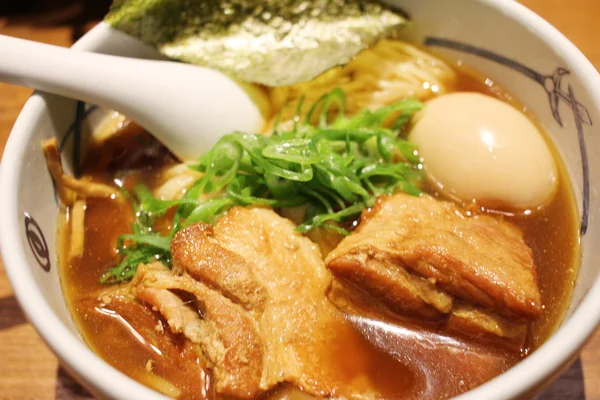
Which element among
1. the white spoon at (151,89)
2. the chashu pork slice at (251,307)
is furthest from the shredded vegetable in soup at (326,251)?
the white spoon at (151,89)

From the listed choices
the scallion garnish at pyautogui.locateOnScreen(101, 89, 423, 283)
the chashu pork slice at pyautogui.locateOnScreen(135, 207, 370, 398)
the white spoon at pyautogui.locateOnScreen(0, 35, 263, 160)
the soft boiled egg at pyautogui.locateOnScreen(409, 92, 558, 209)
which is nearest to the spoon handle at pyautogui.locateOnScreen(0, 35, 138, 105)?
the white spoon at pyautogui.locateOnScreen(0, 35, 263, 160)

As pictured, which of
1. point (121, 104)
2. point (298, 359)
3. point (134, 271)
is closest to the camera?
point (298, 359)

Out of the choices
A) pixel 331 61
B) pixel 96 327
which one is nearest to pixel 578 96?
pixel 331 61

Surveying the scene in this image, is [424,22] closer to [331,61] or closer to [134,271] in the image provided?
[331,61]

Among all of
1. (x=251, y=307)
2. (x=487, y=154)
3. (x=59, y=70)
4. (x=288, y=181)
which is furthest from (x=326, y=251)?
(x=59, y=70)

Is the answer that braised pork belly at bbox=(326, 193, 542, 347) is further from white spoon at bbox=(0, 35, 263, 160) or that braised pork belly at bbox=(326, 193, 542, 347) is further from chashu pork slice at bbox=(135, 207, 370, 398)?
white spoon at bbox=(0, 35, 263, 160)

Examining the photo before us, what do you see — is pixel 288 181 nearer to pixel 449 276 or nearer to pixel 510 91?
pixel 449 276

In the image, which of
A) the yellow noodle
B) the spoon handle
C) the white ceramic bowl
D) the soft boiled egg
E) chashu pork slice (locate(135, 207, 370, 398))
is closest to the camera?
the white ceramic bowl
